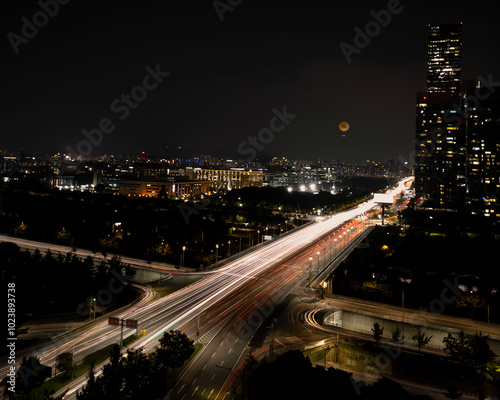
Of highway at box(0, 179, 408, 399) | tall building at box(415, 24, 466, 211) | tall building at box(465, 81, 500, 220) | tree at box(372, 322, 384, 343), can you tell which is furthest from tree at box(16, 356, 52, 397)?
tall building at box(415, 24, 466, 211)

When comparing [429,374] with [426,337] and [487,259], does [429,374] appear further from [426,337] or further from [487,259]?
[487,259]

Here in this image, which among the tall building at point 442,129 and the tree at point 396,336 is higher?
the tall building at point 442,129

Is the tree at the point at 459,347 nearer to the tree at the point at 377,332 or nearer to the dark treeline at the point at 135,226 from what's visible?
the tree at the point at 377,332

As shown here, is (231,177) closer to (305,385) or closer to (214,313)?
(214,313)

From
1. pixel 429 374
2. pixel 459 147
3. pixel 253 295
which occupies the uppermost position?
pixel 459 147

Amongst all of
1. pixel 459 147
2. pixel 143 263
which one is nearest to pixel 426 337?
pixel 143 263

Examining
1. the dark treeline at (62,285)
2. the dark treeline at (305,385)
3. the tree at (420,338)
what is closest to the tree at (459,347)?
the tree at (420,338)

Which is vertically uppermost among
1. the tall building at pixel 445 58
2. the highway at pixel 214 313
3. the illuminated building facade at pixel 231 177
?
the tall building at pixel 445 58
